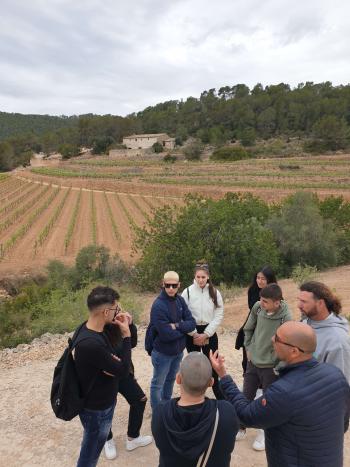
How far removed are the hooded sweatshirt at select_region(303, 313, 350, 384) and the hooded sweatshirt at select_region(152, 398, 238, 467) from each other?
1.08 m

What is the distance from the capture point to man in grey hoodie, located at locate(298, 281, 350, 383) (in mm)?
2906

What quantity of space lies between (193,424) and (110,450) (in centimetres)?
231

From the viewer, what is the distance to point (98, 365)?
2.90m

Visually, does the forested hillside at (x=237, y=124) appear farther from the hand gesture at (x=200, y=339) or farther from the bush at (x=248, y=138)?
the hand gesture at (x=200, y=339)

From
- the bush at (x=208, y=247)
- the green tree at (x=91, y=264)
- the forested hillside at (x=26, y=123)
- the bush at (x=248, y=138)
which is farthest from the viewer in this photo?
the forested hillside at (x=26, y=123)

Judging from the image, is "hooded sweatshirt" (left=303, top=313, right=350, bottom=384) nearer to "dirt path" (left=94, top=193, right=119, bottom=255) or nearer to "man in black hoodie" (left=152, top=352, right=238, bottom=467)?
"man in black hoodie" (left=152, top=352, right=238, bottom=467)

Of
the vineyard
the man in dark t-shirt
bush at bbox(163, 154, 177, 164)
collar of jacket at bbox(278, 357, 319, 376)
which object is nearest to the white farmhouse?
bush at bbox(163, 154, 177, 164)

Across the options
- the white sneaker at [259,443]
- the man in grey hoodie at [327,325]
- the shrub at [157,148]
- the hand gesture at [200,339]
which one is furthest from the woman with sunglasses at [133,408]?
the shrub at [157,148]

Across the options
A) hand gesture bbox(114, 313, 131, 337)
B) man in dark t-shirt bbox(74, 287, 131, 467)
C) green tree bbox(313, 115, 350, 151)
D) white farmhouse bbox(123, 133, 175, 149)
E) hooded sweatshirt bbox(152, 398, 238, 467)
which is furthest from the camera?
white farmhouse bbox(123, 133, 175, 149)

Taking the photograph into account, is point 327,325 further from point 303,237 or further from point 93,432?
point 303,237

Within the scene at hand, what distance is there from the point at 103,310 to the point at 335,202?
1853 centimetres

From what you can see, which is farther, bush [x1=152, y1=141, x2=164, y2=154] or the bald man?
bush [x1=152, y1=141, x2=164, y2=154]

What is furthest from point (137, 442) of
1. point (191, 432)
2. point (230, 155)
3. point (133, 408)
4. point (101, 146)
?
point (101, 146)

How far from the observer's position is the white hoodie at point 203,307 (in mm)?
4477
